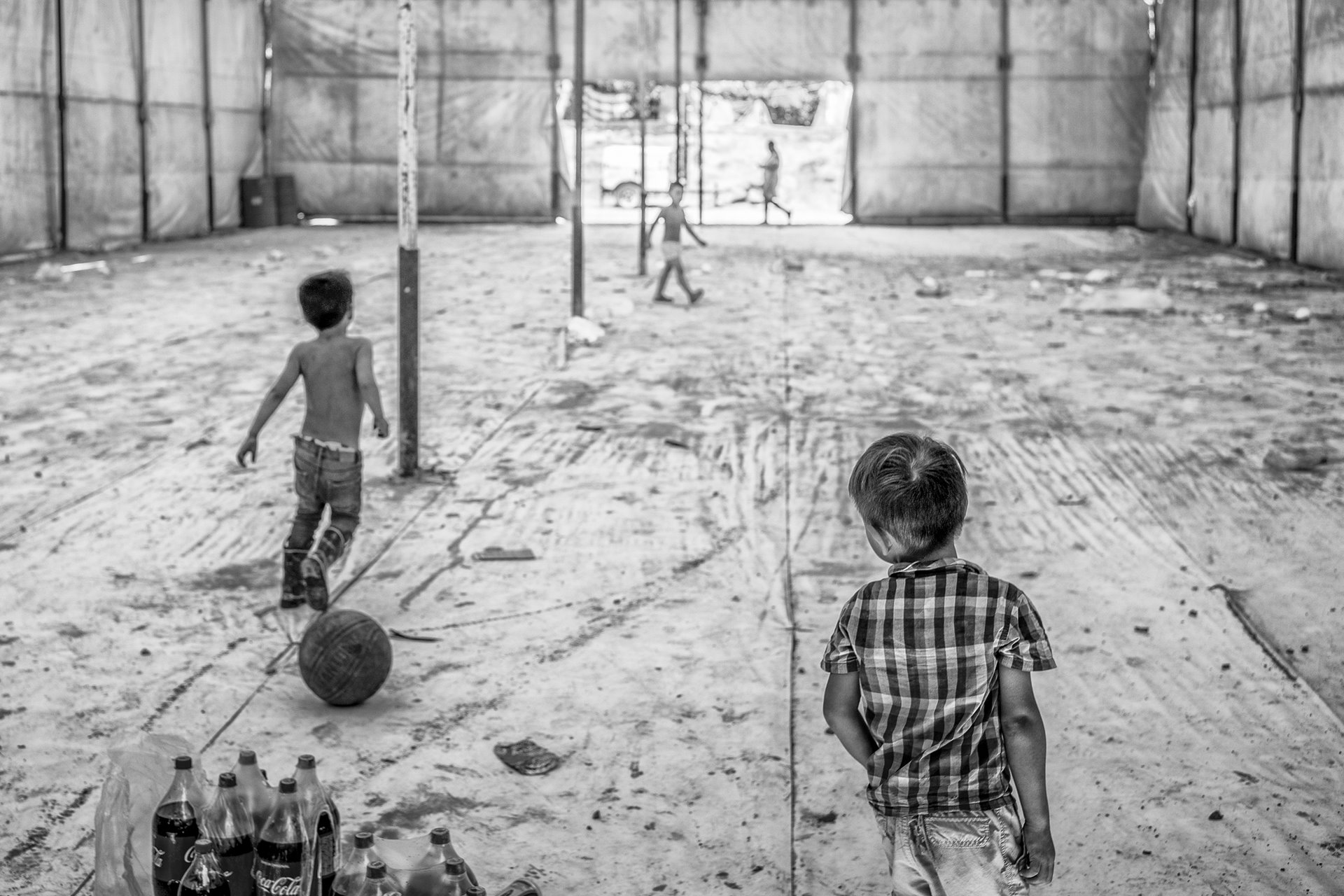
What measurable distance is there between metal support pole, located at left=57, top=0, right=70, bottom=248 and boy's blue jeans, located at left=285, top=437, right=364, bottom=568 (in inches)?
659

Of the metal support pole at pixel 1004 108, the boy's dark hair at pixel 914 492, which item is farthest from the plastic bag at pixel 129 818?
the metal support pole at pixel 1004 108

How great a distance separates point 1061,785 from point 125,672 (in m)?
3.23

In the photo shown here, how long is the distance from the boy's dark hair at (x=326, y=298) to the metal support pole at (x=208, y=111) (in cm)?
2037

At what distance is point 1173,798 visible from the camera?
448 centimetres

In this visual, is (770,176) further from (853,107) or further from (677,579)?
(677,579)

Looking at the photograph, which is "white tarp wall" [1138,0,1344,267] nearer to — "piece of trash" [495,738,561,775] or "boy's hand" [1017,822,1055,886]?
"piece of trash" [495,738,561,775]

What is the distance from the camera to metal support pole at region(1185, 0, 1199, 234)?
2516 cm

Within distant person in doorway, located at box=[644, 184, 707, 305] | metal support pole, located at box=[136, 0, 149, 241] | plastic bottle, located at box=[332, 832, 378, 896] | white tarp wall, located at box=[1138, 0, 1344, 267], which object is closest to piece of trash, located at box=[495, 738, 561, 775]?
plastic bottle, located at box=[332, 832, 378, 896]

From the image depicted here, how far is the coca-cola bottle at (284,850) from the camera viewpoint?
310cm

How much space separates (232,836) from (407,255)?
555 cm

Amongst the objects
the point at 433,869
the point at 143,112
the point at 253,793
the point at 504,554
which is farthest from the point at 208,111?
the point at 433,869

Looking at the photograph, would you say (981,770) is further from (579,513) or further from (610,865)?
(579,513)

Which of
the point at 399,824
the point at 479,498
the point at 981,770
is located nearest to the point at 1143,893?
the point at 981,770

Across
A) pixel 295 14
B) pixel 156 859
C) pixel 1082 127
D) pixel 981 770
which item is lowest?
pixel 156 859
